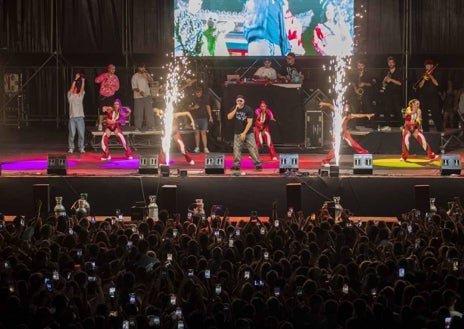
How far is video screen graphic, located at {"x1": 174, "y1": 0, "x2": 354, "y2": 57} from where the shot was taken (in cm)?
2983

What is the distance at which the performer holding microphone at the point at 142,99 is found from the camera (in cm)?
2764

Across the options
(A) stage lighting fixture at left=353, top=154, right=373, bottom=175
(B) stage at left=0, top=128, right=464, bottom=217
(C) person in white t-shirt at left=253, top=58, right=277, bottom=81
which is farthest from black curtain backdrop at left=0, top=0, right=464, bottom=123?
(B) stage at left=0, top=128, right=464, bottom=217

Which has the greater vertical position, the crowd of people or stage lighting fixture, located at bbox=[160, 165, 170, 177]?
stage lighting fixture, located at bbox=[160, 165, 170, 177]

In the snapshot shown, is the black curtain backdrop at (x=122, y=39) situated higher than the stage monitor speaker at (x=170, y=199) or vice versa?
the black curtain backdrop at (x=122, y=39)

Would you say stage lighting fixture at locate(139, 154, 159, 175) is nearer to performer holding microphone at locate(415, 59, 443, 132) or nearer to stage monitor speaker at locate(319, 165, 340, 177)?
stage monitor speaker at locate(319, 165, 340, 177)

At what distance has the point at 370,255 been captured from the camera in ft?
43.2

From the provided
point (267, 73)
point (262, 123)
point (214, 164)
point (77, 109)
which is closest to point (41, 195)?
point (214, 164)

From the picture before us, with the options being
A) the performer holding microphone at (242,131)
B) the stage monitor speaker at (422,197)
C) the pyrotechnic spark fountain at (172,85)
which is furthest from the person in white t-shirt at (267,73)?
the stage monitor speaker at (422,197)

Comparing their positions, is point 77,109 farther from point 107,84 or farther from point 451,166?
point 451,166

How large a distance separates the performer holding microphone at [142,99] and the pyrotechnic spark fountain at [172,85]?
0.54 m

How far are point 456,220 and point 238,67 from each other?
15.4 meters

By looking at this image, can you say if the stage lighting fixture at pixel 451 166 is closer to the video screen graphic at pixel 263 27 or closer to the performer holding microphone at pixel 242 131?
the performer holding microphone at pixel 242 131

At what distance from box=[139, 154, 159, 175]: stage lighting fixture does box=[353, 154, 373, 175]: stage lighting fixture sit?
14.3 feet

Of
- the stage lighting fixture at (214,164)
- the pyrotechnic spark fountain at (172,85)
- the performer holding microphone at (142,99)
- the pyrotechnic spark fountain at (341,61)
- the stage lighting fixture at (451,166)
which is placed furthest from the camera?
the pyrotechnic spark fountain at (341,61)
